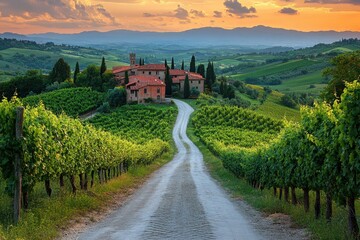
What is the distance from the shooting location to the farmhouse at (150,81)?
376 ft

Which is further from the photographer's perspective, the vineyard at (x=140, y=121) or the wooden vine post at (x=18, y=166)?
the vineyard at (x=140, y=121)

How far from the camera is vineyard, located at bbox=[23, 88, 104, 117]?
109 metres

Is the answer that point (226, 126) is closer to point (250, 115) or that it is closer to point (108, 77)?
point (250, 115)

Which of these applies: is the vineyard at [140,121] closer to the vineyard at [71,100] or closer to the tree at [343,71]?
the vineyard at [71,100]

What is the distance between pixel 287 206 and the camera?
61.9ft

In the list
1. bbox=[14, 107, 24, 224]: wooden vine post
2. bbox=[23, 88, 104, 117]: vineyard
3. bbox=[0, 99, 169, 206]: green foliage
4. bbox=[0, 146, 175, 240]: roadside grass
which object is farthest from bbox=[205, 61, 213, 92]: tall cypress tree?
bbox=[14, 107, 24, 224]: wooden vine post

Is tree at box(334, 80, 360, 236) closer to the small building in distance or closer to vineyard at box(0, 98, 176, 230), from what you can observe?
vineyard at box(0, 98, 176, 230)

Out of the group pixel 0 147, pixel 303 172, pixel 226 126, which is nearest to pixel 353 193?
pixel 303 172

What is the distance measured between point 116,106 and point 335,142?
10256cm

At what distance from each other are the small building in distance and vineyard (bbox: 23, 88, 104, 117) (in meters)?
7.64

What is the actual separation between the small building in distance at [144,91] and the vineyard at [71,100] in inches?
301

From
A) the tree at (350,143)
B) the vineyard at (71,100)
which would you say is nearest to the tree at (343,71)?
the tree at (350,143)

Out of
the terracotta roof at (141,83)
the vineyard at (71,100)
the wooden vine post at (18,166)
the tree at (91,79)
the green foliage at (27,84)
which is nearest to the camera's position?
the wooden vine post at (18,166)

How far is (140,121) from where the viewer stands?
96.6m
